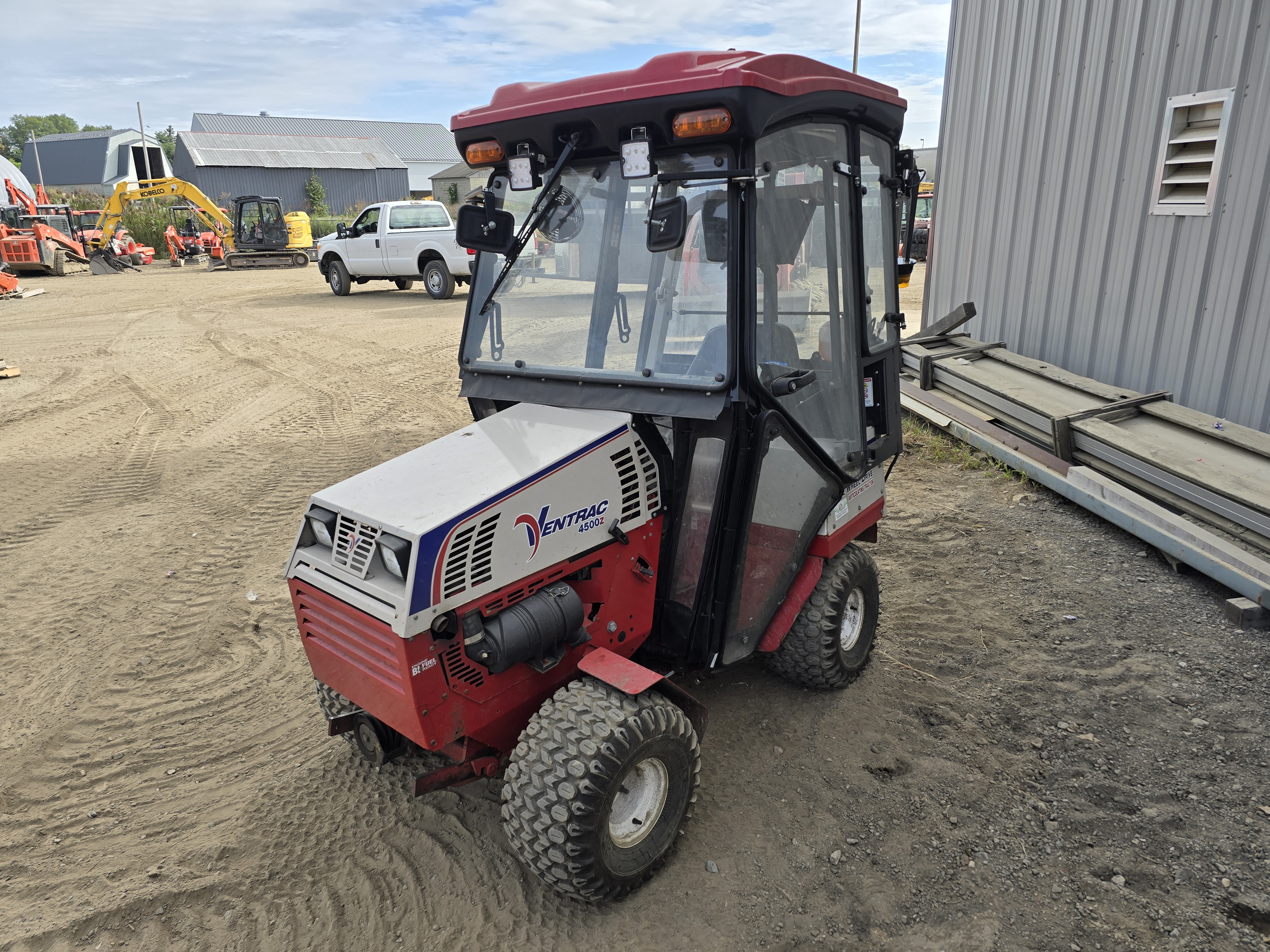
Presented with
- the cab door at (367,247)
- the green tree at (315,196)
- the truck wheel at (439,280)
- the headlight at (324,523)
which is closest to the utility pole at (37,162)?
the green tree at (315,196)

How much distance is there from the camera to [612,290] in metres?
3.09

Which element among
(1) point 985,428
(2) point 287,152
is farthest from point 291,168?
(1) point 985,428

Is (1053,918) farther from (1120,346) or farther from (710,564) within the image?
(1120,346)

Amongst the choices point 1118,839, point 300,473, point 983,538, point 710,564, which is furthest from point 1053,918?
point 300,473

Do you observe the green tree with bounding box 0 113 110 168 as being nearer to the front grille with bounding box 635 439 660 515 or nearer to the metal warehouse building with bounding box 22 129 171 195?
the metal warehouse building with bounding box 22 129 171 195

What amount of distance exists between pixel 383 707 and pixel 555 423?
1091mm

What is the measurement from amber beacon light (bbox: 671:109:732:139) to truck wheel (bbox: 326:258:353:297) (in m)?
16.4

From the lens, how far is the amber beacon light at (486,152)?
3.16 metres

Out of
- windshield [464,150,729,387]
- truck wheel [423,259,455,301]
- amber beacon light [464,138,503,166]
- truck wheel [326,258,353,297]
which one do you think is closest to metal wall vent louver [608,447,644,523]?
windshield [464,150,729,387]

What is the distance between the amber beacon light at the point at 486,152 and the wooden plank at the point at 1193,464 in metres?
4.24

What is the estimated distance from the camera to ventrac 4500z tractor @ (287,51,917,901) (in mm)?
2547

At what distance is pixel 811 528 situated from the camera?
3514 mm

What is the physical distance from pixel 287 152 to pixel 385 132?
55.1 feet

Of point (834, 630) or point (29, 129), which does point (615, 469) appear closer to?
point (834, 630)
